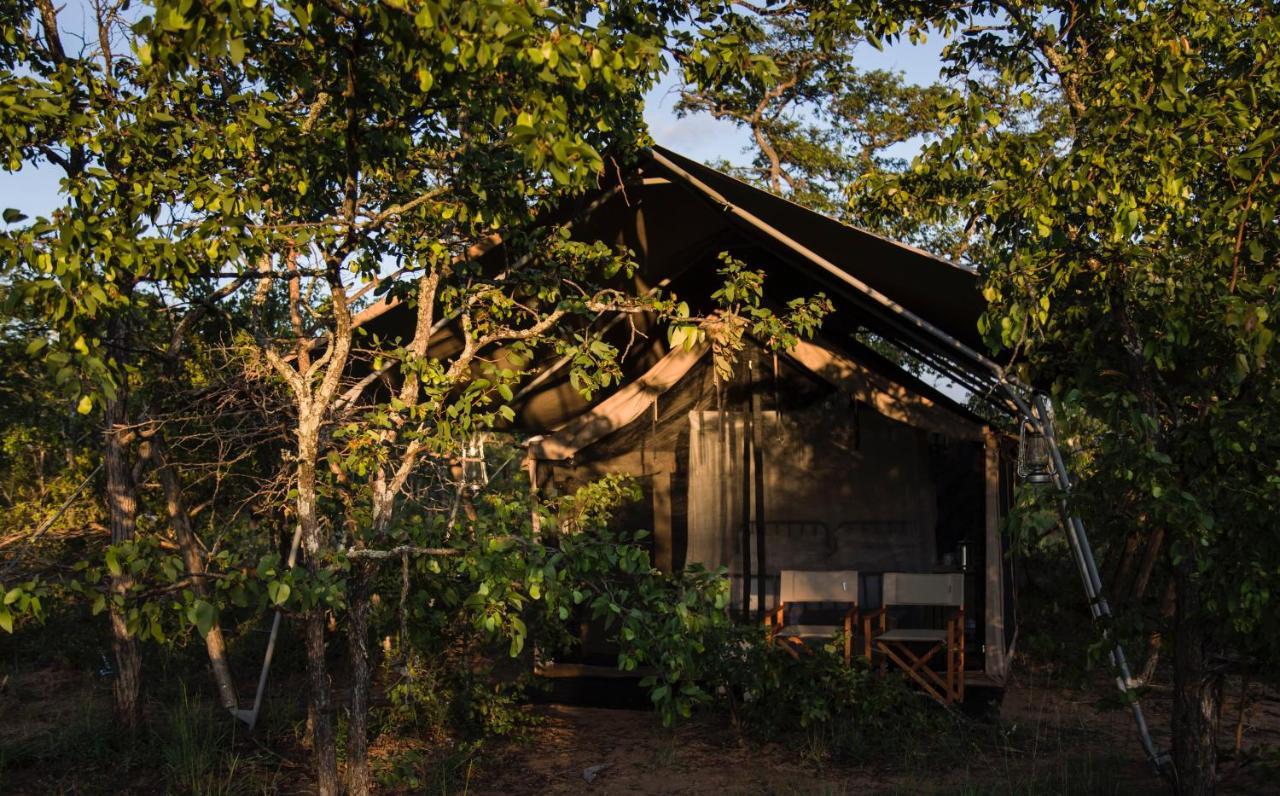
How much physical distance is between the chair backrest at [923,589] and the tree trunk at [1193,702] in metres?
2.74

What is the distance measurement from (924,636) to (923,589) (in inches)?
26.0

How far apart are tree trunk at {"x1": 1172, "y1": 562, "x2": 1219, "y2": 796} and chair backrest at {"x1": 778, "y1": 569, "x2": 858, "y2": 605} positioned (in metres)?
3.19

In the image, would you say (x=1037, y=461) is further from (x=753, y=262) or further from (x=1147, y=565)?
(x=1147, y=565)

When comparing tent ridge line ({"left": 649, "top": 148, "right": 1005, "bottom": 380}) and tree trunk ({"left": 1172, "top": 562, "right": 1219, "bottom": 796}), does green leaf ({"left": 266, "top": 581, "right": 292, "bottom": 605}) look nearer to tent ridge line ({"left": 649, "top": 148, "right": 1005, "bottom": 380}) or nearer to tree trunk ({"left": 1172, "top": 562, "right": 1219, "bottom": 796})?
tent ridge line ({"left": 649, "top": 148, "right": 1005, "bottom": 380})

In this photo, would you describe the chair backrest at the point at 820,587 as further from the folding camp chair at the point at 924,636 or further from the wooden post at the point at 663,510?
the wooden post at the point at 663,510

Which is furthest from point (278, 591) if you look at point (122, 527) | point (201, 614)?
point (122, 527)

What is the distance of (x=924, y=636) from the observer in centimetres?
683

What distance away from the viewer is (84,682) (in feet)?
26.9

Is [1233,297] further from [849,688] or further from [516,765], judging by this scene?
[516,765]

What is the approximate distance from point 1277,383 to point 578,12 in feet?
9.57

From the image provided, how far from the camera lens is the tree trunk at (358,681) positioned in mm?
4480

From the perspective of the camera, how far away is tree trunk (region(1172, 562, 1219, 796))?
14.5 ft

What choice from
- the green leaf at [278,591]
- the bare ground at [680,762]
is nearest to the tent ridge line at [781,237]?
the bare ground at [680,762]

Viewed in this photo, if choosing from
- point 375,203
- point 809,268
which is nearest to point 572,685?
point 809,268
